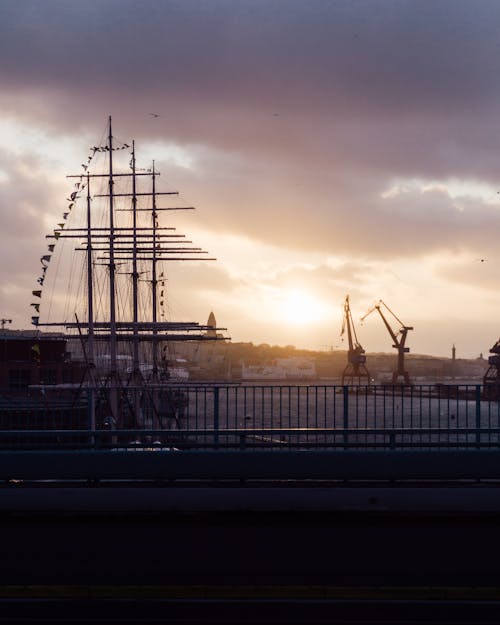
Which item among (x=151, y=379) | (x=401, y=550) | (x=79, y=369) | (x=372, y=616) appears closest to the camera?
(x=372, y=616)

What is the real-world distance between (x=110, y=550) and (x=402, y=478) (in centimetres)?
665

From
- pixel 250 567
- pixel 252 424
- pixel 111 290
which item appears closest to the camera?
pixel 250 567

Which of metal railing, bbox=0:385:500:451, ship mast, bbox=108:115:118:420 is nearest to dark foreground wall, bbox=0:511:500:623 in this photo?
metal railing, bbox=0:385:500:451

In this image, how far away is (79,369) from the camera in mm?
118125

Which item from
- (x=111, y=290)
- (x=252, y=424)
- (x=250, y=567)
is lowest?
(x=250, y=567)

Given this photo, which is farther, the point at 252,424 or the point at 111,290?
the point at 111,290

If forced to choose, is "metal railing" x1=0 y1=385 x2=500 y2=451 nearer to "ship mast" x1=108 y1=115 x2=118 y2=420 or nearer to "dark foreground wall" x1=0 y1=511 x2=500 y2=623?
"dark foreground wall" x1=0 y1=511 x2=500 y2=623

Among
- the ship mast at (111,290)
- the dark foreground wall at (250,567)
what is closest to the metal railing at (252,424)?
the dark foreground wall at (250,567)

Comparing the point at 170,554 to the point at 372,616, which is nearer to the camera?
the point at 372,616

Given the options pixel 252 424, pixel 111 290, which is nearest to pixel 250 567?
pixel 252 424

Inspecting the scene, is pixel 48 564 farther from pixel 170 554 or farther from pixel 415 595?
pixel 415 595

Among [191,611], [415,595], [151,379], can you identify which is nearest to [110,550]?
[191,611]

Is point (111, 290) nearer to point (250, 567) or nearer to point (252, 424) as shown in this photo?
point (252, 424)

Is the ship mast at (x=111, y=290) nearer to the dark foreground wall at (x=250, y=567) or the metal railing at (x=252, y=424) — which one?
the metal railing at (x=252, y=424)
